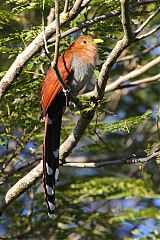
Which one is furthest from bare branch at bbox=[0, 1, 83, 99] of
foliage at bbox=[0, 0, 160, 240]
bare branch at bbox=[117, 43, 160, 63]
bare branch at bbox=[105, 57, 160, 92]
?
bare branch at bbox=[117, 43, 160, 63]

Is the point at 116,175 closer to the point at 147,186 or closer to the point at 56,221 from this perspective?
the point at 147,186

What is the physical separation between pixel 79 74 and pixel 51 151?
0.53 metres

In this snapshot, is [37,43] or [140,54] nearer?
[37,43]

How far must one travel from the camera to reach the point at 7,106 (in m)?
4.40

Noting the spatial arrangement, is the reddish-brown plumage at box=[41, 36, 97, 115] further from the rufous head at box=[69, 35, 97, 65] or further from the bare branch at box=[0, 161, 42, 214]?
the bare branch at box=[0, 161, 42, 214]

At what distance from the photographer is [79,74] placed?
13.6 ft

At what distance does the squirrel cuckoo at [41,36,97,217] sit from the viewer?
3947 millimetres

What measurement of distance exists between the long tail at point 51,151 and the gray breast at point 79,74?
0.34 ft

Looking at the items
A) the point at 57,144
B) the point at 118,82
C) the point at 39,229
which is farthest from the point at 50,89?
the point at 39,229

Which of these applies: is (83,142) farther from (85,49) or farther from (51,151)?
(51,151)

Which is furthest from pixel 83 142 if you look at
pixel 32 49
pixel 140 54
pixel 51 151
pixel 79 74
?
pixel 32 49

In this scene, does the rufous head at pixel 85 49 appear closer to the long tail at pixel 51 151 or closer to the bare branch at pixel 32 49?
the long tail at pixel 51 151

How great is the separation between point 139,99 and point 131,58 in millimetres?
1549

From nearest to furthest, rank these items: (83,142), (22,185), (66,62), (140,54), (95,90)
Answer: (95,90), (22,185), (66,62), (140,54), (83,142)
